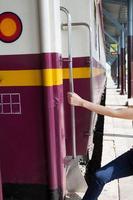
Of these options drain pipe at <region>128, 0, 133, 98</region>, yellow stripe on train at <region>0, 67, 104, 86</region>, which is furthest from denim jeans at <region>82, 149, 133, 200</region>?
drain pipe at <region>128, 0, 133, 98</region>

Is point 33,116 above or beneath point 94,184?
above

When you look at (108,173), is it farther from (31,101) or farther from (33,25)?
(33,25)

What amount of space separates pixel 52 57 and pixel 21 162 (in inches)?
34.8

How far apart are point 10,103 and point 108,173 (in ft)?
3.14

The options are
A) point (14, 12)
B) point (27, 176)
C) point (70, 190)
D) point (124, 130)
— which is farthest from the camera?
point (124, 130)

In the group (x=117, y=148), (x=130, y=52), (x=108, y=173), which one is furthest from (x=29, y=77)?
(x=130, y=52)

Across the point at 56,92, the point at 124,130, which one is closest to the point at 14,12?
the point at 56,92

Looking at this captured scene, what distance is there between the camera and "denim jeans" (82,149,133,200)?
3498mm

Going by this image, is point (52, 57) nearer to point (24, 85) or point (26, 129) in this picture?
point (24, 85)

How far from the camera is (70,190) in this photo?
13.5 feet

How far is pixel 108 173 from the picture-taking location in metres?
3.51

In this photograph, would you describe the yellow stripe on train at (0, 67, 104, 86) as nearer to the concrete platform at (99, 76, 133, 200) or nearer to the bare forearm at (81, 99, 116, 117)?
the bare forearm at (81, 99, 116, 117)

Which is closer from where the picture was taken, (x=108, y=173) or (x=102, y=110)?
(x=102, y=110)

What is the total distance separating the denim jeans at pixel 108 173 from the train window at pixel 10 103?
0.82 m
